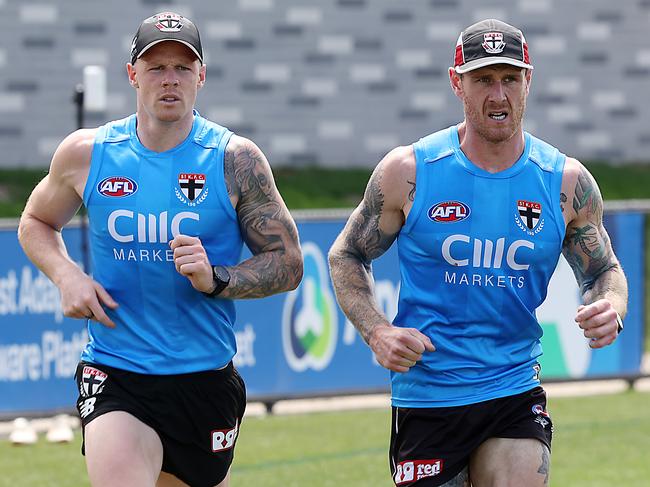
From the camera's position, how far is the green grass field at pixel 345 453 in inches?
348

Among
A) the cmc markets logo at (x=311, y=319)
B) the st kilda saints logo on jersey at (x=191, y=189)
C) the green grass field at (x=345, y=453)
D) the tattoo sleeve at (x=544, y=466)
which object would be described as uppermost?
the st kilda saints logo on jersey at (x=191, y=189)

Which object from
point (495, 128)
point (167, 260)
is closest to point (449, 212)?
point (495, 128)

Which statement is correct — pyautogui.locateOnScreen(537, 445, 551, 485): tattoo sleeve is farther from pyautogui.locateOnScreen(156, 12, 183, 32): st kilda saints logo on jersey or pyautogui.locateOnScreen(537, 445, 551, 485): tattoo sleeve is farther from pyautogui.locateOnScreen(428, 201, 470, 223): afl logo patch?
pyautogui.locateOnScreen(156, 12, 183, 32): st kilda saints logo on jersey

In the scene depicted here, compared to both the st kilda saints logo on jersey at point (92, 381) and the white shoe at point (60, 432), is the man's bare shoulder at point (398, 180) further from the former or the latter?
the white shoe at point (60, 432)

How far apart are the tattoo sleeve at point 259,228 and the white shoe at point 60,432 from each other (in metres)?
5.06

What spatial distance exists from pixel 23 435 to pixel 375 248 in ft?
17.9

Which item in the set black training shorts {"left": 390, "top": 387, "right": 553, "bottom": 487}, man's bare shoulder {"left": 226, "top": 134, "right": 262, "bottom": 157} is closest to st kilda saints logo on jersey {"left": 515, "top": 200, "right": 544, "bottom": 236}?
black training shorts {"left": 390, "top": 387, "right": 553, "bottom": 487}

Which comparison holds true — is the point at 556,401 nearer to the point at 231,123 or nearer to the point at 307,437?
the point at 307,437

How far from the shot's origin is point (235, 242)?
5.54 metres

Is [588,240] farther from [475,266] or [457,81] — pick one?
[457,81]

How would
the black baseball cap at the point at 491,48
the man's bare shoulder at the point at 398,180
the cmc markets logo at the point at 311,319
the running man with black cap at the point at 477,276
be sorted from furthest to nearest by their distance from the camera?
the cmc markets logo at the point at 311,319
the man's bare shoulder at the point at 398,180
the running man with black cap at the point at 477,276
the black baseball cap at the point at 491,48

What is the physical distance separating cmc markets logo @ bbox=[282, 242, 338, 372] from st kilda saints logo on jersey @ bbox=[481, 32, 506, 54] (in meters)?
6.48

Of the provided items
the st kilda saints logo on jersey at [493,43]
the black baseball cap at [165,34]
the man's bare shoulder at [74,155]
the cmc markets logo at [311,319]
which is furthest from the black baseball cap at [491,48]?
the cmc markets logo at [311,319]

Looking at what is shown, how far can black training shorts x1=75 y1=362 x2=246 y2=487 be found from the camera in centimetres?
536
